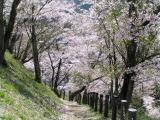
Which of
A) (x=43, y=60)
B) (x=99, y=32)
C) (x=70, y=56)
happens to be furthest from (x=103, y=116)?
(x=43, y=60)

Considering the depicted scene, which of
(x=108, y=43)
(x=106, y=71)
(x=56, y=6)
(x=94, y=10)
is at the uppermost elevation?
(x=56, y=6)

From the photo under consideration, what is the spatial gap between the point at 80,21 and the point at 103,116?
2631cm

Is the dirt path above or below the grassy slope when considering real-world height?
below

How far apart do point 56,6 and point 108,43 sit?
2147cm

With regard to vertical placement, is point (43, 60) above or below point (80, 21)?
below

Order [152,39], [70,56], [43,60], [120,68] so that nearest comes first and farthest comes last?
1. [152,39]
2. [120,68]
3. [70,56]
4. [43,60]

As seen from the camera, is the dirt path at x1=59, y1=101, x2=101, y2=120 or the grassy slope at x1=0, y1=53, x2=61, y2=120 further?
the dirt path at x1=59, y1=101, x2=101, y2=120

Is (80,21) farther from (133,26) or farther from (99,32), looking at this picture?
(133,26)

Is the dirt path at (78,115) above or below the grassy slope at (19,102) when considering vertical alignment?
below

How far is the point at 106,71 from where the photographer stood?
22.8 metres

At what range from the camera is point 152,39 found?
20.6 meters

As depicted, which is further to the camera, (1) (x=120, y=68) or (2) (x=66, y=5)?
(2) (x=66, y=5)

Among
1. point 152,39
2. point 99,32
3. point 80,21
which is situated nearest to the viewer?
point 152,39

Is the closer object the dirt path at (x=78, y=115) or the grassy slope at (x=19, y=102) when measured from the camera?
the grassy slope at (x=19, y=102)
